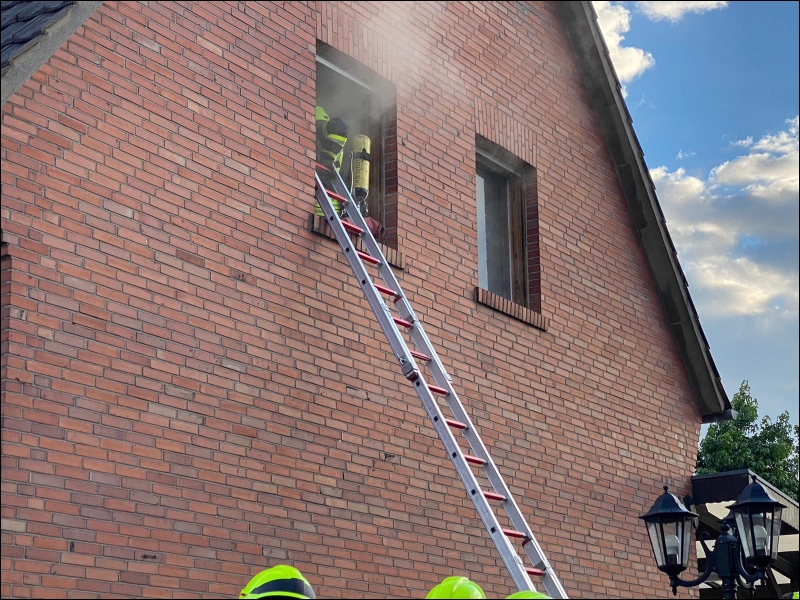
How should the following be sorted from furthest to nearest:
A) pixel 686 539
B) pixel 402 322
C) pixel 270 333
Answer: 1. pixel 402 322
2. pixel 686 539
3. pixel 270 333

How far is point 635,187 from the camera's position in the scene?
1023 centimetres

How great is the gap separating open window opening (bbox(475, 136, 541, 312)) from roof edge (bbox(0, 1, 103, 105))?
3.96 metres

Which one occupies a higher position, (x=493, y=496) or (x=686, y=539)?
(x=493, y=496)

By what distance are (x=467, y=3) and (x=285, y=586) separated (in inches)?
239

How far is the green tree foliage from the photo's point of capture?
23766 millimetres

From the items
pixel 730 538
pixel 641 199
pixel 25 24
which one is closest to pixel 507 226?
pixel 641 199

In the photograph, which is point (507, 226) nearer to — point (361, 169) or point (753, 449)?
point (361, 169)

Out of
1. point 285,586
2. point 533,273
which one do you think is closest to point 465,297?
point 533,273

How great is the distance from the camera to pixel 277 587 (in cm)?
421

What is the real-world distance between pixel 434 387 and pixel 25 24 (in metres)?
3.08

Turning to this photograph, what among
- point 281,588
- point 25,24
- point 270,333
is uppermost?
point 25,24

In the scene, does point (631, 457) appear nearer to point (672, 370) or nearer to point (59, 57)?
point (672, 370)

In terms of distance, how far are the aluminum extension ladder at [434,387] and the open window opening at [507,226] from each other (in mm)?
1801

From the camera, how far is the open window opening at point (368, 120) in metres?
7.80
